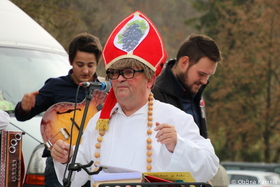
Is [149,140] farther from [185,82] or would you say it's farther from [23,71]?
[23,71]

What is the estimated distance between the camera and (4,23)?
712 centimetres

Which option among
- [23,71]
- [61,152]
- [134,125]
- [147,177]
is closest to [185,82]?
[134,125]

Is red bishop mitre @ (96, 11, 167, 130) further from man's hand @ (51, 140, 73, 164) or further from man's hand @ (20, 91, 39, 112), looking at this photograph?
man's hand @ (20, 91, 39, 112)

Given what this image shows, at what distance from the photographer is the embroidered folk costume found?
3920 mm

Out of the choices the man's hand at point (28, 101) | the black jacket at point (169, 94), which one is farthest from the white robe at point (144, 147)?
the man's hand at point (28, 101)

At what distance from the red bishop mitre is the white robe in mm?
113

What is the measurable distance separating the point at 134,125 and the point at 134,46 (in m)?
0.52

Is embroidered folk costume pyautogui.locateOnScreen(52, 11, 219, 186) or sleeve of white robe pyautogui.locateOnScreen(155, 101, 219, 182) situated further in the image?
embroidered folk costume pyautogui.locateOnScreen(52, 11, 219, 186)

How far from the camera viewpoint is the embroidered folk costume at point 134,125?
3.92 m

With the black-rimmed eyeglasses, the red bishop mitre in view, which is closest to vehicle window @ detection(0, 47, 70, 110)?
the red bishop mitre

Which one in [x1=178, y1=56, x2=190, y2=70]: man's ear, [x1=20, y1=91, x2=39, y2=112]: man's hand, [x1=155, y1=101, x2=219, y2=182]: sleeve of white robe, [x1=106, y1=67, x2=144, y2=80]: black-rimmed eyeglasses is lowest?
[x1=155, y1=101, x2=219, y2=182]: sleeve of white robe

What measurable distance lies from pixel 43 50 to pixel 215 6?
74.7 ft

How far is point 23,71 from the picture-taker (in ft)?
22.9

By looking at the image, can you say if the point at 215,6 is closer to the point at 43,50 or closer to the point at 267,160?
the point at 267,160
